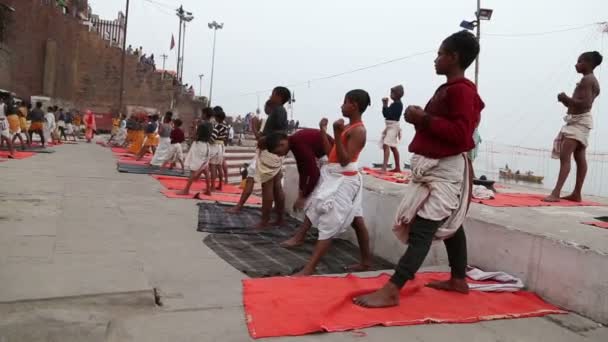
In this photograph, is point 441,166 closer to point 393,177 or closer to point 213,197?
point 393,177

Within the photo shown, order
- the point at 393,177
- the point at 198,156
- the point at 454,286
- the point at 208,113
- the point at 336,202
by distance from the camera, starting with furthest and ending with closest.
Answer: the point at 208,113 → the point at 198,156 → the point at 393,177 → the point at 336,202 → the point at 454,286

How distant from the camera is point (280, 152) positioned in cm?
484

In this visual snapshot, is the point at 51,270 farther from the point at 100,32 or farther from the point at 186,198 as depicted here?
the point at 100,32

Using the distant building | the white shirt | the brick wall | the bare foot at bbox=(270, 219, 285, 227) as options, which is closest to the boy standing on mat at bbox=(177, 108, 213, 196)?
the bare foot at bbox=(270, 219, 285, 227)

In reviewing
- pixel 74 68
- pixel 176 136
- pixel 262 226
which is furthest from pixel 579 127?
pixel 74 68

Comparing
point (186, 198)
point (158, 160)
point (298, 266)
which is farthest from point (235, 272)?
point (158, 160)

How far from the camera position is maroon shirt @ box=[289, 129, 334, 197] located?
4.80m

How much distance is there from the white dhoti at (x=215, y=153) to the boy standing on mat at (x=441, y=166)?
5913 mm

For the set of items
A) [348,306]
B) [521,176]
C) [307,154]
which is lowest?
[348,306]

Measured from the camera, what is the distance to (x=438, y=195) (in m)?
2.89

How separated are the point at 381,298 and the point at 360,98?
1849mm

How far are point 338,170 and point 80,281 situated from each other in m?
2.08

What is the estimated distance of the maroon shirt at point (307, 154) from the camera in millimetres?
4797

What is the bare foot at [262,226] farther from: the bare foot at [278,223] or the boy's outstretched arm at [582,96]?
the boy's outstretched arm at [582,96]
